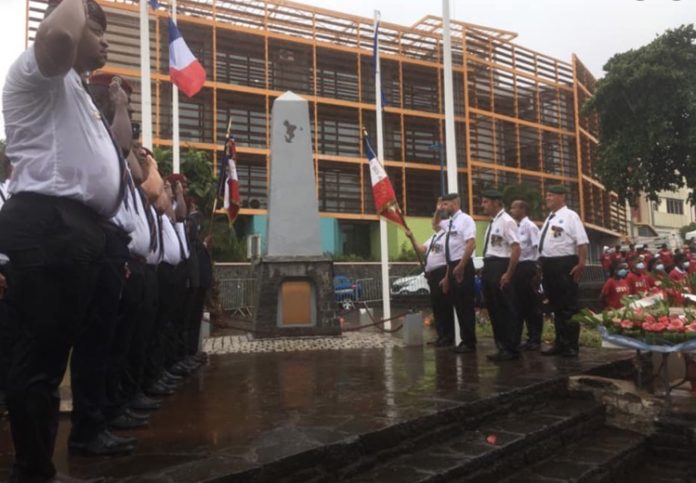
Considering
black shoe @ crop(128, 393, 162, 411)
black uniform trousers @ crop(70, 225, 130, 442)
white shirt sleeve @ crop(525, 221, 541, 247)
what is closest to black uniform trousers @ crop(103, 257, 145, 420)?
black uniform trousers @ crop(70, 225, 130, 442)

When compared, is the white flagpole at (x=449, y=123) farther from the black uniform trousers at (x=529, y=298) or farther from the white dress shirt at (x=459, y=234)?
the black uniform trousers at (x=529, y=298)

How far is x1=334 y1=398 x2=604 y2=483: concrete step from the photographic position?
3.19 meters

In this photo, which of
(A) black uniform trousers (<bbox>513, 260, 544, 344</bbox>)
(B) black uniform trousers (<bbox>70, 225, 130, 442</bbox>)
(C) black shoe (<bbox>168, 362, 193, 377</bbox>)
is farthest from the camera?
(A) black uniform trousers (<bbox>513, 260, 544, 344</bbox>)

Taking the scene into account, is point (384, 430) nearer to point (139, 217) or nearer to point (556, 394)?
point (139, 217)

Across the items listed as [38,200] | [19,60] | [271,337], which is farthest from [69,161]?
[271,337]

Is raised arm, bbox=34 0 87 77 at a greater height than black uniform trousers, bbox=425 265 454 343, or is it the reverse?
raised arm, bbox=34 0 87 77

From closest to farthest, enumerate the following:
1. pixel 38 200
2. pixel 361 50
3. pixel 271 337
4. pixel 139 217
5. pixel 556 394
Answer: pixel 38 200
pixel 139 217
pixel 556 394
pixel 271 337
pixel 361 50

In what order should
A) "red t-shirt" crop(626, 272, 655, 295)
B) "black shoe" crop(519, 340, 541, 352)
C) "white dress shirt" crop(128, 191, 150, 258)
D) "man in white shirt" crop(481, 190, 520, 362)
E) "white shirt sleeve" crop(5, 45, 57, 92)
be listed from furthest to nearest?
"red t-shirt" crop(626, 272, 655, 295) → "black shoe" crop(519, 340, 541, 352) → "man in white shirt" crop(481, 190, 520, 362) → "white dress shirt" crop(128, 191, 150, 258) → "white shirt sleeve" crop(5, 45, 57, 92)

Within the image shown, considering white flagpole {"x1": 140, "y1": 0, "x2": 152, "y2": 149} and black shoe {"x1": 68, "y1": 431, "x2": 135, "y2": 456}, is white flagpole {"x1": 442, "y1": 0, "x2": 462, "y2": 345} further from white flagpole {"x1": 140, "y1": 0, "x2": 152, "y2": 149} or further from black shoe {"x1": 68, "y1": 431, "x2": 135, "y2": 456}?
black shoe {"x1": 68, "y1": 431, "x2": 135, "y2": 456}

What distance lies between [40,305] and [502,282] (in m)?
4.98

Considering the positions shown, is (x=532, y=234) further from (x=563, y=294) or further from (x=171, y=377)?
(x=171, y=377)

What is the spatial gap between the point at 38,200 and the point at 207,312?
8.48 meters

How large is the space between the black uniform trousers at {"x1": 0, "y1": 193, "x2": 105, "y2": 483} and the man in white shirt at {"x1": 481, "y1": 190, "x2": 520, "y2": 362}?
4.80 meters

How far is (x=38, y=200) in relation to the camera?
7.71ft
